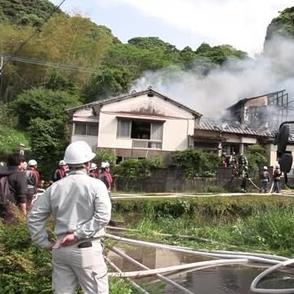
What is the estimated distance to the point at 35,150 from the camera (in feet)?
105

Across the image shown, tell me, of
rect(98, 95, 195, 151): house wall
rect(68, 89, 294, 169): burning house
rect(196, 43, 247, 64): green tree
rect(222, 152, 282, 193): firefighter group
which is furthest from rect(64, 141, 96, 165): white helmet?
rect(196, 43, 247, 64): green tree

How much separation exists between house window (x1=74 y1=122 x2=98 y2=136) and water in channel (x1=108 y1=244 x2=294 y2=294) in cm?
2560

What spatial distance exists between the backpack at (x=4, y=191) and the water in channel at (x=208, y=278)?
1.61 m

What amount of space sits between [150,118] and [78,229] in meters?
29.0

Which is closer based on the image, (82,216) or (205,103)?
(82,216)

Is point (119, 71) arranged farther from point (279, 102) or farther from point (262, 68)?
point (262, 68)

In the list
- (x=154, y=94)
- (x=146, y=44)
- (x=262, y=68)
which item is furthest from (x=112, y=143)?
(x=146, y=44)

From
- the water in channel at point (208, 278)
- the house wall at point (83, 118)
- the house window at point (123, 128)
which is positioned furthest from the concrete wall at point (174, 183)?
the water in channel at point (208, 278)

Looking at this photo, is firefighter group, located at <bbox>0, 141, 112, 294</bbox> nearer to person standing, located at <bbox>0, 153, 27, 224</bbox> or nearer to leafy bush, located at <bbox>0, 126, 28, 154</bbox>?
person standing, located at <bbox>0, 153, 27, 224</bbox>

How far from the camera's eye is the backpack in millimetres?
7419

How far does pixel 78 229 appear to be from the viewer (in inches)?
166

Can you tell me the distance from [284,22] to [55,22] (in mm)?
25808

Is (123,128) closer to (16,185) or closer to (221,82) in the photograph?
(221,82)

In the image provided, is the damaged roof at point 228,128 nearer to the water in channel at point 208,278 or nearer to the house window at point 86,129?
the house window at point 86,129
